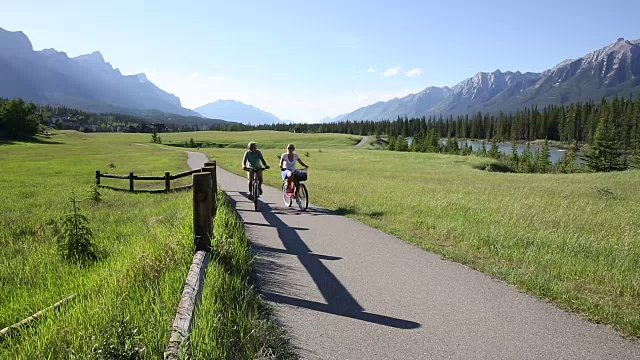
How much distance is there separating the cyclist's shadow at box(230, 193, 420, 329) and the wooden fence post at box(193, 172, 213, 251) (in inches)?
41.4

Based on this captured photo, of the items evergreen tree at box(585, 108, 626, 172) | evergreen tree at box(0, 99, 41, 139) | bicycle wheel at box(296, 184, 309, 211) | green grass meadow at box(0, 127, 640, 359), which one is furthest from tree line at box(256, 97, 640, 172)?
evergreen tree at box(0, 99, 41, 139)

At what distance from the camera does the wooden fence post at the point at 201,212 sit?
20.0ft

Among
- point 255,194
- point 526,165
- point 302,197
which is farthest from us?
point 526,165

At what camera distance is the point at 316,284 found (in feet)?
19.6

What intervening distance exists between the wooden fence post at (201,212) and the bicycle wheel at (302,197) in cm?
731

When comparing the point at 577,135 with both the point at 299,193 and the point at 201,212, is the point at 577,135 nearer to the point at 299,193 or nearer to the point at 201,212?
the point at 299,193

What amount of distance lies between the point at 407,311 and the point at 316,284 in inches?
61.3

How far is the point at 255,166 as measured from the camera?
14.4m

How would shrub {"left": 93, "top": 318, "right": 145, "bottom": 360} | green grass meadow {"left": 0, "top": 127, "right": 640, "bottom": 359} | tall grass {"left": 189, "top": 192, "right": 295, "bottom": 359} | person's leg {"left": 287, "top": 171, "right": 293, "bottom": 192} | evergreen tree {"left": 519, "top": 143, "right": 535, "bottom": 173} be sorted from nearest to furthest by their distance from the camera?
shrub {"left": 93, "top": 318, "right": 145, "bottom": 360} → tall grass {"left": 189, "top": 192, "right": 295, "bottom": 359} → green grass meadow {"left": 0, "top": 127, "right": 640, "bottom": 359} → person's leg {"left": 287, "top": 171, "right": 293, "bottom": 192} → evergreen tree {"left": 519, "top": 143, "right": 535, "bottom": 173}

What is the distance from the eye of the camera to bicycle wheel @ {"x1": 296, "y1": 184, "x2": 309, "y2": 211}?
1343cm

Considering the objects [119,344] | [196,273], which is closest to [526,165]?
[196,273]

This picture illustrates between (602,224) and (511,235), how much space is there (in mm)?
4553

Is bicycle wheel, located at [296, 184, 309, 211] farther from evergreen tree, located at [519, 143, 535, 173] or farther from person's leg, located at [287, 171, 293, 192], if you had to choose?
evergreen tree, located at [519, 143, 535, 173]

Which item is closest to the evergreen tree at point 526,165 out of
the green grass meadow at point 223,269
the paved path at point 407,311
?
the green grass meadow at point 223,269
